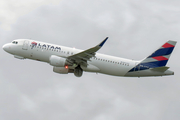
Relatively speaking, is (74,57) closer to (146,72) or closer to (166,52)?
(146,72)

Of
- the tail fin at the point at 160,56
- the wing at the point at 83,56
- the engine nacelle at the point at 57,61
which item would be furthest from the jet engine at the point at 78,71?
the tail fin at the point at 160,56

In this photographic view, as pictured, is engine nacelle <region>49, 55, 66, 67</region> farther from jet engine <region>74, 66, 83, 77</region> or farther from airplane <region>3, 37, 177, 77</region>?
jet engine <region>74, 66, 83, 77</region>

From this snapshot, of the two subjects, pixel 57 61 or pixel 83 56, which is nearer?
pixel 57 61

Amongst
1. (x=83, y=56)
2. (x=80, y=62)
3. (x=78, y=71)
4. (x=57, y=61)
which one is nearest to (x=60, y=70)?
(x=78, y=71)

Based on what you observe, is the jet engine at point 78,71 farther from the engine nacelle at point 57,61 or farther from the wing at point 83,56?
the engine nacelle at point 57,61

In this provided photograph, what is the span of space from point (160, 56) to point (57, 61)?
1834 centimetres

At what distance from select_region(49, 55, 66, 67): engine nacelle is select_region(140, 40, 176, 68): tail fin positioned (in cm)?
1383

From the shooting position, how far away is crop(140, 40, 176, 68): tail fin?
56991 millimetres

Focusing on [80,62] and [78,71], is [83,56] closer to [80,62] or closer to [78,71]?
[80,62]

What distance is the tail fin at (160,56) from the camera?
5699 cm

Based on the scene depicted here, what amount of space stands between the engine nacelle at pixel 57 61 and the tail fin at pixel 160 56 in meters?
13.8

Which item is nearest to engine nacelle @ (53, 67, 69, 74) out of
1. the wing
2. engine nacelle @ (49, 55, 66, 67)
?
engine nacelle @ (49, 55, 66, 67)

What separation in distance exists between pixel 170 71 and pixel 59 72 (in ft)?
62.1

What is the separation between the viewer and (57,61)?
52.8 m
